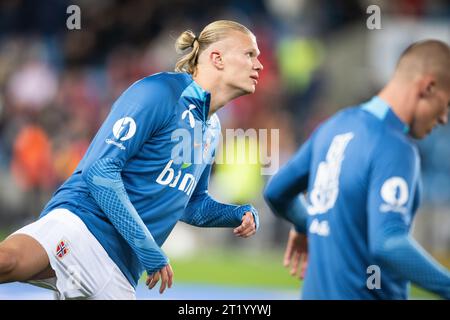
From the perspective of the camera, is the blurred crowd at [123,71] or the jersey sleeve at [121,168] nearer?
the jersey sleeve at [121,168]

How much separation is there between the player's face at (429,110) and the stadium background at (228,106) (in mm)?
7296

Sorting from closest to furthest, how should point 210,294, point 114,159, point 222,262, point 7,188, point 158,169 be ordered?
point 114,159
point 158,169
point 210,294
point 222,262
point 7,188

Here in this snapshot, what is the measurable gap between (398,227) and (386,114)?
2.24 ft

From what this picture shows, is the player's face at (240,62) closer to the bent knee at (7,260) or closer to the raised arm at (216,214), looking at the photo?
the raised arm at (216,214)

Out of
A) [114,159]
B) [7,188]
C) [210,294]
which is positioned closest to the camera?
[114,159]

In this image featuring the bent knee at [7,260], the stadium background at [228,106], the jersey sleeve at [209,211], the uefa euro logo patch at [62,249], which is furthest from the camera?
the stadium background at [228,106]

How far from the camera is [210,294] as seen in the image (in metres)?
9.88

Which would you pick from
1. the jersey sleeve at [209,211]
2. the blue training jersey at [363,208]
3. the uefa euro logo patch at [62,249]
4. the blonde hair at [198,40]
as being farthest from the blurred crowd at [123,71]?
the uefa euro logo patch at [62,249]

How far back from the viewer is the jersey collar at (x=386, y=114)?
4.24 meters

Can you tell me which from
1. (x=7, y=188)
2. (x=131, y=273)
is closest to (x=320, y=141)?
(x=131, y=273)

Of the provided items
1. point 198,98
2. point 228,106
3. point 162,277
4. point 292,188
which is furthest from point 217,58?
point 228,106

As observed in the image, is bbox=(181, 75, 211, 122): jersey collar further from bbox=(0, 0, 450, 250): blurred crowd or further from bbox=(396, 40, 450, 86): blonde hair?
bbox=(0, 0, 450, 250): blurred crowd
